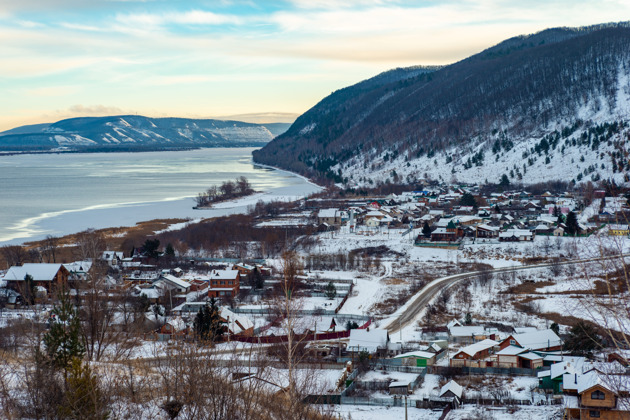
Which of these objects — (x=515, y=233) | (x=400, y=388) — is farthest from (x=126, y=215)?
(x=400, y=388)

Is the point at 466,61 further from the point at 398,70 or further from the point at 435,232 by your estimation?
the point at 435,232

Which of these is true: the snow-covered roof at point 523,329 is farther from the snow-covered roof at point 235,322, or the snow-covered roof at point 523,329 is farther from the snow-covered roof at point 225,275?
the snow-covered roof at point 225,275

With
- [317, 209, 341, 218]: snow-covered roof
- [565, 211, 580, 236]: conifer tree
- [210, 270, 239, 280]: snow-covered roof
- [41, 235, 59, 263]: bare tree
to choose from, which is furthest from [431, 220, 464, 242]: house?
[41, 235, 59, 263]: bare tree

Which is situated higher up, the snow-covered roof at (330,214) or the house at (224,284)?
the snow-covered roof at (330,214)

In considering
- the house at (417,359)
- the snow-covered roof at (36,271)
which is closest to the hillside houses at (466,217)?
the house at (417,359)

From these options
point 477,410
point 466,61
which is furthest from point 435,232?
point 466,61

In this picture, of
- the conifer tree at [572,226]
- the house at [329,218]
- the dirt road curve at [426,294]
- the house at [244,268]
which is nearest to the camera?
the dirt road curve at [426,294]
